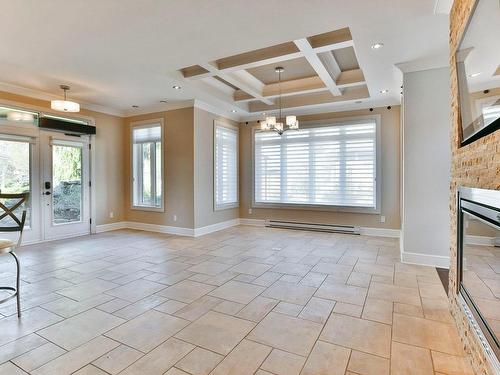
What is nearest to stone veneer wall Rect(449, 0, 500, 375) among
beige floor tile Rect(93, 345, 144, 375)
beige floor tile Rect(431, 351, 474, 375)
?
beige floor tile Rect(431, 351, 474, 375)

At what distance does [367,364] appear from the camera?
1863 mm

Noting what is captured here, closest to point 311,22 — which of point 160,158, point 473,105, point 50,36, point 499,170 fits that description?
point 473,105

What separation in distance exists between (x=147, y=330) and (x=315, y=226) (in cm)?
480

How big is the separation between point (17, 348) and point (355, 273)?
136 inches

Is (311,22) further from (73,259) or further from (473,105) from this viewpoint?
(73,259)

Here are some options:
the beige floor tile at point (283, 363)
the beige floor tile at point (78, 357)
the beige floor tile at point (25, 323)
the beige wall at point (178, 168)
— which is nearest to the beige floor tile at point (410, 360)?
the beige floor tile at point (283, 363)

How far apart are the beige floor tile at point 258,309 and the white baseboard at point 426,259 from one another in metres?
2.33

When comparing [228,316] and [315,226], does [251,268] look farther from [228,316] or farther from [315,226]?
[315,226]

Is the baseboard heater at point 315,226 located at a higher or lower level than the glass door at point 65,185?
lower

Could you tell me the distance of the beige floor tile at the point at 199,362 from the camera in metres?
1.81

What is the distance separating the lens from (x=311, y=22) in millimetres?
2949

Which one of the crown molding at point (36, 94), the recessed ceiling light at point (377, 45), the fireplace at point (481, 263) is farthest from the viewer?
the crown molding at point (36, 94)

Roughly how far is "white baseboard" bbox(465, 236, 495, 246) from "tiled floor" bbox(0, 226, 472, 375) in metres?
0.80

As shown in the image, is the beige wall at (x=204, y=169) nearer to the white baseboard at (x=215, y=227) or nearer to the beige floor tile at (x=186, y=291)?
the white baseboard at (x=215, y=227)
